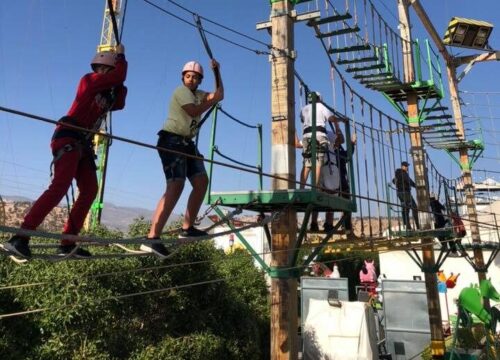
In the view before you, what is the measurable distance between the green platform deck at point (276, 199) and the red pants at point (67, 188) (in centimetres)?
179

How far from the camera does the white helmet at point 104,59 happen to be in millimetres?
2848

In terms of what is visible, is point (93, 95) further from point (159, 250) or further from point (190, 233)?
Result: point (190, 233)

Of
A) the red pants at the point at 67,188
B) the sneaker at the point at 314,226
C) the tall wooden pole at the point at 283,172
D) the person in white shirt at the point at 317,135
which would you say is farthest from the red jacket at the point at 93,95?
the sneaker at the point at 314,226

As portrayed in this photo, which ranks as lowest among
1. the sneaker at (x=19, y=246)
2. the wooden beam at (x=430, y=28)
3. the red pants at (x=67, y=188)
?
the sneaker at (x=19, y=246)

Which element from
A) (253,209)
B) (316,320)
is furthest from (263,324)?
(253,209)

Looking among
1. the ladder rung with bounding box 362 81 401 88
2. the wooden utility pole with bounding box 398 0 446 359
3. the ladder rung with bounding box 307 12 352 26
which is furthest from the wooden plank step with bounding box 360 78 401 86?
the ladder rung with bounding box 307 12 352 26

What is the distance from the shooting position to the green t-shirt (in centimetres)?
321

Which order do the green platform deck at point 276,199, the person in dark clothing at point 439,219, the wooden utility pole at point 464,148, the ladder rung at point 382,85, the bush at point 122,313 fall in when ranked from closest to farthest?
the green platform deck at point 276,199 → the bush at point 122,313 → the ladder rung at point 382,85 → the person in dark clothing at point 439,219 → the wooden utility pole at point 464,148

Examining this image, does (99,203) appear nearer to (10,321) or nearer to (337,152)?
(10,321)

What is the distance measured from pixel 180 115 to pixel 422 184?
7.99 m

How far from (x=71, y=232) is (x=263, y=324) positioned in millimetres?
9431

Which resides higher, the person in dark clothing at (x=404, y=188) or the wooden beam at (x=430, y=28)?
the wooden beam at (x=430, y=28)

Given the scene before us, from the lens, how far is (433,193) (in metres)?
10.8

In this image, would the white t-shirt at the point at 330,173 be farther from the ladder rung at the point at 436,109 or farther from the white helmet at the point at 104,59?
the ladder rung at the point at 436,109
